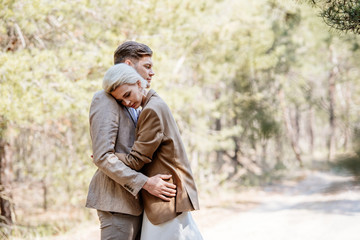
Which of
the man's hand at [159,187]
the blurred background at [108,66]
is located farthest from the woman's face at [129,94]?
the blurred background at [108,66]

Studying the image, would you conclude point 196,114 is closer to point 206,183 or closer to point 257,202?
point 206,183

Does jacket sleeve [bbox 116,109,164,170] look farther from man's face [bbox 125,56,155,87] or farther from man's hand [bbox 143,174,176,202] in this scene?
man's face [bbox 125,56,155,87]

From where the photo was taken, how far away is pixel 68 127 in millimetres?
8000

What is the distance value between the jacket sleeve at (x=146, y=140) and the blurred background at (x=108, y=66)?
39.9 inches

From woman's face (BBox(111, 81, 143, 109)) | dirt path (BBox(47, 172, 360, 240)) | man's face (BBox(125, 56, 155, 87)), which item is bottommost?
dirt path (BBox(47, 172, 360, 240))

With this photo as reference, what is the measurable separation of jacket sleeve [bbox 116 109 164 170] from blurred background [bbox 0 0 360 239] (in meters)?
1.01

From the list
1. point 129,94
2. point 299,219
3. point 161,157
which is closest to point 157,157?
point 161,157

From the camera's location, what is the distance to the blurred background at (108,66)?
207 inches

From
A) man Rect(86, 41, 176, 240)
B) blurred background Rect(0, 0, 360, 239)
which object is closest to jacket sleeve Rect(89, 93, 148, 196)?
man Rect(86, 41, 176, 240)

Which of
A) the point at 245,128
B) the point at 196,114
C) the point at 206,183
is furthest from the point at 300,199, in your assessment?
the point at 245,128

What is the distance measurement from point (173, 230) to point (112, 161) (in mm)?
513

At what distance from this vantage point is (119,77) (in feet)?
7.22

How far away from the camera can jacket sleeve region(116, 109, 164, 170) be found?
6.96ft

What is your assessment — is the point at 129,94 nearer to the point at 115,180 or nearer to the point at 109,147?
the point at 109,147
